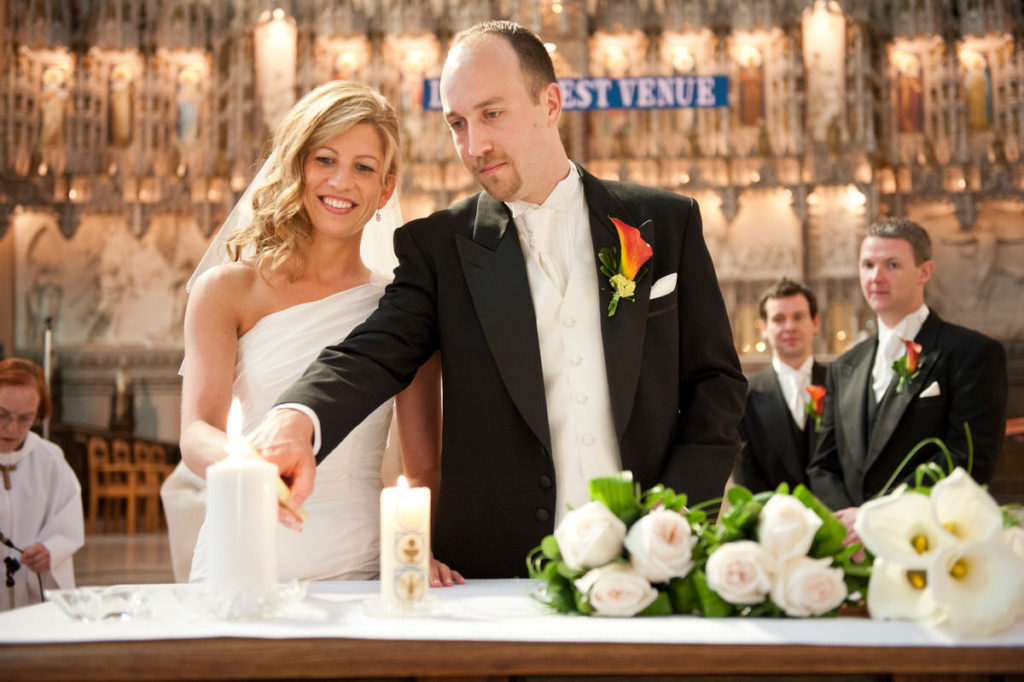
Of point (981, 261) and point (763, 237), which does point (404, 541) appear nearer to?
point (763, 237)

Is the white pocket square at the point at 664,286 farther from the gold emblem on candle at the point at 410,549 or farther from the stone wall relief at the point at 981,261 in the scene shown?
the stone wall relief at the point at 981,261

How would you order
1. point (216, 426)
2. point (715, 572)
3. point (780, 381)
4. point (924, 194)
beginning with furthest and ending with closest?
point (924, 194) → point (780, 381) → point (216, 426) → point (715, 572)

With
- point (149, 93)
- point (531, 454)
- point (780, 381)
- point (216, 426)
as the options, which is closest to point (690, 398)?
point (531, 454)

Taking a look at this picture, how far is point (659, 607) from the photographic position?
149 centimetres

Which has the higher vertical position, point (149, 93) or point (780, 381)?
point (149, 93)

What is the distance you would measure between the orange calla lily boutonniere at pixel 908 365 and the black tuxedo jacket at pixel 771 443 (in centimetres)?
105

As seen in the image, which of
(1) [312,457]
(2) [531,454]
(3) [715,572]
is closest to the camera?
(3) [715,572]

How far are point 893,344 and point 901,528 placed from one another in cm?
311

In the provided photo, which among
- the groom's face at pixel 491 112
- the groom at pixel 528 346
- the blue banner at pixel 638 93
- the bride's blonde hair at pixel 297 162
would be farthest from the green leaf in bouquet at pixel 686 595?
the blue banner at pixel 638 93

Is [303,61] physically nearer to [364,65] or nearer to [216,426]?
[364,65]

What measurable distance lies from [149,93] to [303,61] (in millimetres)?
2473

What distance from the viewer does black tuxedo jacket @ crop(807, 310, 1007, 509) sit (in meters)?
3.89

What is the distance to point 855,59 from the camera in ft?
50.0

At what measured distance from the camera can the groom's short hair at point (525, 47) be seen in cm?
235
